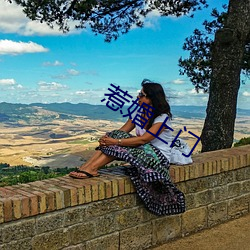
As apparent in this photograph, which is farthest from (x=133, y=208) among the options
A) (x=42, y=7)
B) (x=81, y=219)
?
(x=42, y=7)

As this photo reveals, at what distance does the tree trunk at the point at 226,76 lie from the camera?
260 inches

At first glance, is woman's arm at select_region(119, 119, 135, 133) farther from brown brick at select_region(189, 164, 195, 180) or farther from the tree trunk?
the tree trunk

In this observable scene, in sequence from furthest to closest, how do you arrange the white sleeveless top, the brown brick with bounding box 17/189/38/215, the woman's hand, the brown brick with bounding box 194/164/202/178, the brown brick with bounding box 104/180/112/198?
the brown brick with bounding box 194/164/202/178 → the white sleeveless top → the woman's hand → the brown brick with bounding box 104/180/112/198 → the brown brick with bounding box 17/189/38/215

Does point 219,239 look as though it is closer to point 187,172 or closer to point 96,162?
point 187,172

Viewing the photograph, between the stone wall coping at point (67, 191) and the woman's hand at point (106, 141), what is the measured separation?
250 millimetres

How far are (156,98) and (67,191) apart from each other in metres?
1.09

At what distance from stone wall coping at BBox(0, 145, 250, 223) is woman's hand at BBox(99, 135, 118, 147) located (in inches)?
9.9

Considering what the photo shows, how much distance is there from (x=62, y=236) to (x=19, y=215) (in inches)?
15.5

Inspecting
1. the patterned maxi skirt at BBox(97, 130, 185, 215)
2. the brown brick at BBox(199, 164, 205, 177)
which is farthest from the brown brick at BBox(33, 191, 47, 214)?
the brown brick at BBox(199, 164, 205, 177)

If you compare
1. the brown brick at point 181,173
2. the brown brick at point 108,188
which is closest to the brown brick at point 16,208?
the brown brick at point 108,188

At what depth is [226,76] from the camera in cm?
666

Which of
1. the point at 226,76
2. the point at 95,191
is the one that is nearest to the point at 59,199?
the point at 95,191

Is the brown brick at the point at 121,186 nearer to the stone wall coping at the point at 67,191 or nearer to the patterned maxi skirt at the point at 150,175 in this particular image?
the stone wall coping at the point at 67,191

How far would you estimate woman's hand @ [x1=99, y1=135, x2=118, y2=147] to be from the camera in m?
3.35
